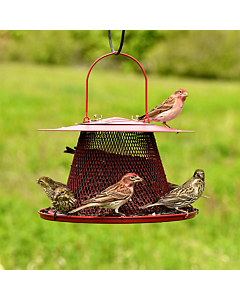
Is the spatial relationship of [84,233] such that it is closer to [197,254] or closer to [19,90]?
[197,254]

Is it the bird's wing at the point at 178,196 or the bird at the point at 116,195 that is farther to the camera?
the bird's wing at the point at 178,196

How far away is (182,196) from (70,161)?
12.0 m

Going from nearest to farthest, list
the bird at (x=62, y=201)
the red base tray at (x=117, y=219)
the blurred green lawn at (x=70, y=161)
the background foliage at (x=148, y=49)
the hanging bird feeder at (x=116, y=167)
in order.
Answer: the red base tray at (x=117, y=219), the bird at (x=62, y=201), the hanging bird feeder at (x=116, y=167), the blurred green lawn at (x=70, y=161), the background foliage at (x=148, y=49)

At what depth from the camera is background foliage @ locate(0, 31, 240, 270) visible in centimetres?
1253

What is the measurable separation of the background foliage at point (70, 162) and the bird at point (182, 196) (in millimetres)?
5525

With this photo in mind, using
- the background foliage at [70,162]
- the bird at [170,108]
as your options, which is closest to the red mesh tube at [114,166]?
the bird at [170,108]

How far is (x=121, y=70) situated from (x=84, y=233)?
28523 mm

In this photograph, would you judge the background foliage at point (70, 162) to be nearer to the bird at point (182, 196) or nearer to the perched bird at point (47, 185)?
the perched bird at point (47, 185)

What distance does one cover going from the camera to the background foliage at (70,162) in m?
12.5

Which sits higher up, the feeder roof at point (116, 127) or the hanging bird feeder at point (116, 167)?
the feeder roof at point (116, 127)

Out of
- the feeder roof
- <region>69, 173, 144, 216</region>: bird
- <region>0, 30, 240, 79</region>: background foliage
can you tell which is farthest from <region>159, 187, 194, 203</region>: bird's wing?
<region>0, 30, 240, 79</region>: background foliage

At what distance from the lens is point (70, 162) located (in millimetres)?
17734

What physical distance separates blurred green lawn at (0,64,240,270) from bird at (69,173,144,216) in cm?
595

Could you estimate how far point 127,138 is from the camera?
20.3 feet
